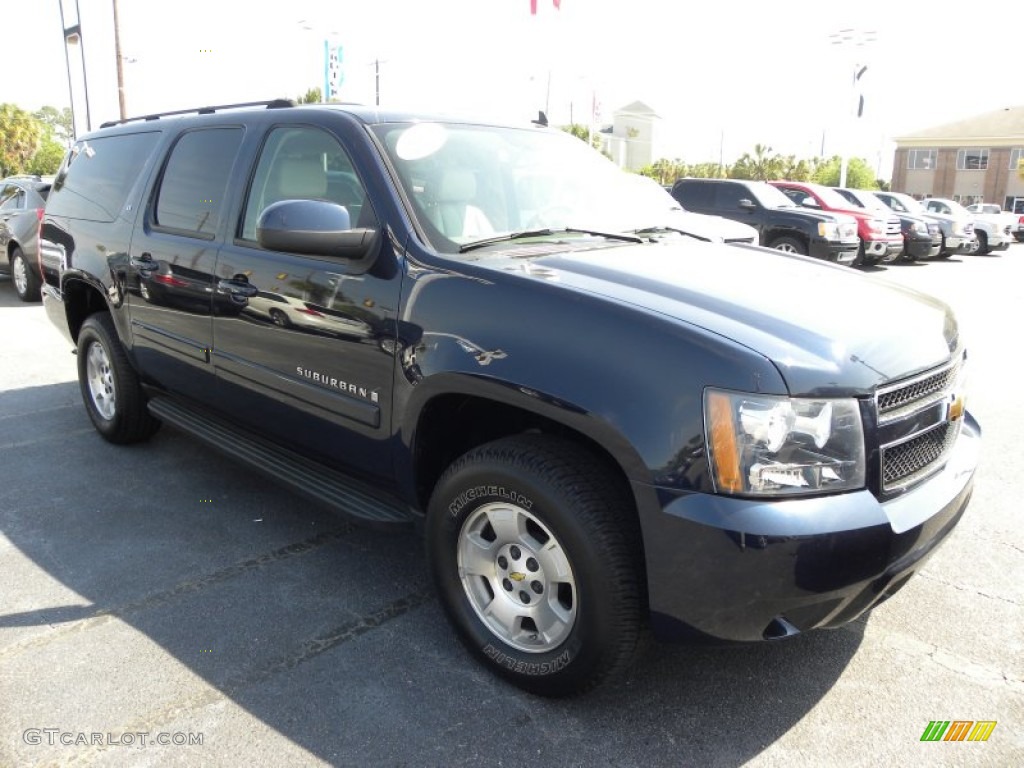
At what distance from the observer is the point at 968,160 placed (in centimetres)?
6306

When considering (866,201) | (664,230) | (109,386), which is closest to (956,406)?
(664,230)

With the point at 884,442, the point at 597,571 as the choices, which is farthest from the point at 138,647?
the point at 884,442

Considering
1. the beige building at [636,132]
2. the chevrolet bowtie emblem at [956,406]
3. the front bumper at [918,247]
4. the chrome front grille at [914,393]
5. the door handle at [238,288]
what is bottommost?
the front bumper at [918,247]

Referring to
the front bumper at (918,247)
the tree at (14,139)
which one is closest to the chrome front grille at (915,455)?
the front bumper at (918,247)

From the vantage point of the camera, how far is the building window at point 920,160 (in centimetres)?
6506

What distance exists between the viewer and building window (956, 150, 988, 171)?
62312 mm

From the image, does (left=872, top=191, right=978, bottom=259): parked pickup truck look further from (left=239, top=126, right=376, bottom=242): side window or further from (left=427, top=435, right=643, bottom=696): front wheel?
(left=427, top=435, right=643, bottom=696): front wheel

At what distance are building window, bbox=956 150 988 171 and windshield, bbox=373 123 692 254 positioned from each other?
69789 millimetres

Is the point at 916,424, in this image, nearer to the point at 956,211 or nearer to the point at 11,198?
the point at 11,198

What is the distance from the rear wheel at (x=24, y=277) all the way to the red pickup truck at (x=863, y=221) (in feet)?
43.3

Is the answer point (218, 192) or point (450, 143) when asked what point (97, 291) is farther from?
point (450, 143)

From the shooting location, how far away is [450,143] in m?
3.36

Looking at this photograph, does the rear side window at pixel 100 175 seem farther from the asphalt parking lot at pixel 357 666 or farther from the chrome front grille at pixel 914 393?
the chrome front grille at pixel 914 393

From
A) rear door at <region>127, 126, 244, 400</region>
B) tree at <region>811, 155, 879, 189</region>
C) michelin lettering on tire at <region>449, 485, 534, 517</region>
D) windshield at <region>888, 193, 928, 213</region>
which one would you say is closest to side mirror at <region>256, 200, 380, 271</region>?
rear door at <region>127, 126, 244, 400</region>
